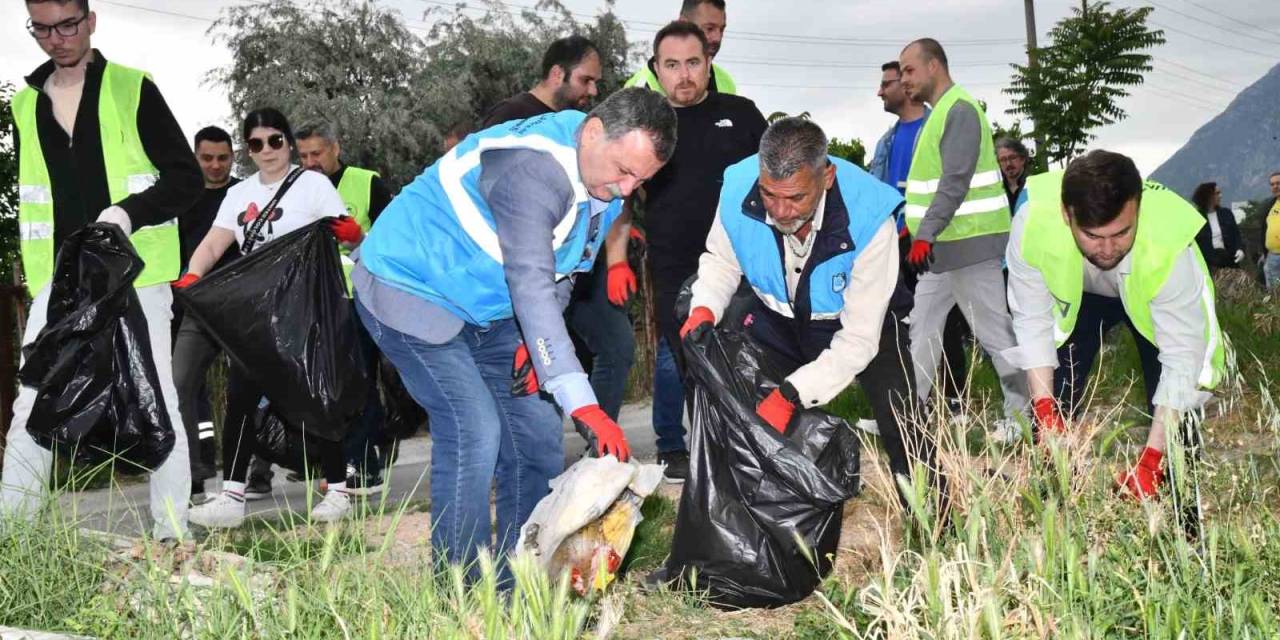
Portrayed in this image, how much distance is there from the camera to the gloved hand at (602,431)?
10.8 feet

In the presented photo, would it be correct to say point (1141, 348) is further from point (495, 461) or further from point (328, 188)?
point (328, 188)

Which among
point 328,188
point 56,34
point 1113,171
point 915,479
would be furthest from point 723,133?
point 915,479

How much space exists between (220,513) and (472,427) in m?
2.31

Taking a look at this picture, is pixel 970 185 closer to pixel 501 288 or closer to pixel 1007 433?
pixel 1007 433

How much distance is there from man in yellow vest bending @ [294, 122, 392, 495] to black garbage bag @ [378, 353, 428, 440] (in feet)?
0.13

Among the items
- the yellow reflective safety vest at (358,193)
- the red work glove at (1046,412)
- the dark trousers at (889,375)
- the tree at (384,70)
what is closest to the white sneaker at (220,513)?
the yellow reflective safety vest at (358,193)

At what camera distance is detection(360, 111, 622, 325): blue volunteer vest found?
11.3 feet

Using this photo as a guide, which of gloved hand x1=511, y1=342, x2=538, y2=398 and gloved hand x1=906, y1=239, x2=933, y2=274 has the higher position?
gloved hand x1=906, y1=239, x2=933, y2=274

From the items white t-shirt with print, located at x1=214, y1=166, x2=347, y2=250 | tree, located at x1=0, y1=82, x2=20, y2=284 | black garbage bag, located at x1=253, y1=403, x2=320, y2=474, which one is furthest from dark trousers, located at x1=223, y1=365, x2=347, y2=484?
tree, located at x1=0, y1=82, x2=20, y2=284

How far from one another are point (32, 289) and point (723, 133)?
8.64 ft

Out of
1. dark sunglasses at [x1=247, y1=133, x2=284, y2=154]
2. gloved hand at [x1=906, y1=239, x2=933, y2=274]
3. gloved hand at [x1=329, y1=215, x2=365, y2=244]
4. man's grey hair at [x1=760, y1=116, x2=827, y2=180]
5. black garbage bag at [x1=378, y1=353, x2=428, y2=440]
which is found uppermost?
dark sunglasses at [x1=247, y1=133, x2=284, y2=154]

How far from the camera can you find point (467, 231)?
352cm

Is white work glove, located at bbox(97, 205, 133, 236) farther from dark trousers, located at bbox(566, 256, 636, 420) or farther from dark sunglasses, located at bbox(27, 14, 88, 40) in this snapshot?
dark trousers, located at bbox(566, 256, 636, 420)

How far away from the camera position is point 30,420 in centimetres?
419
